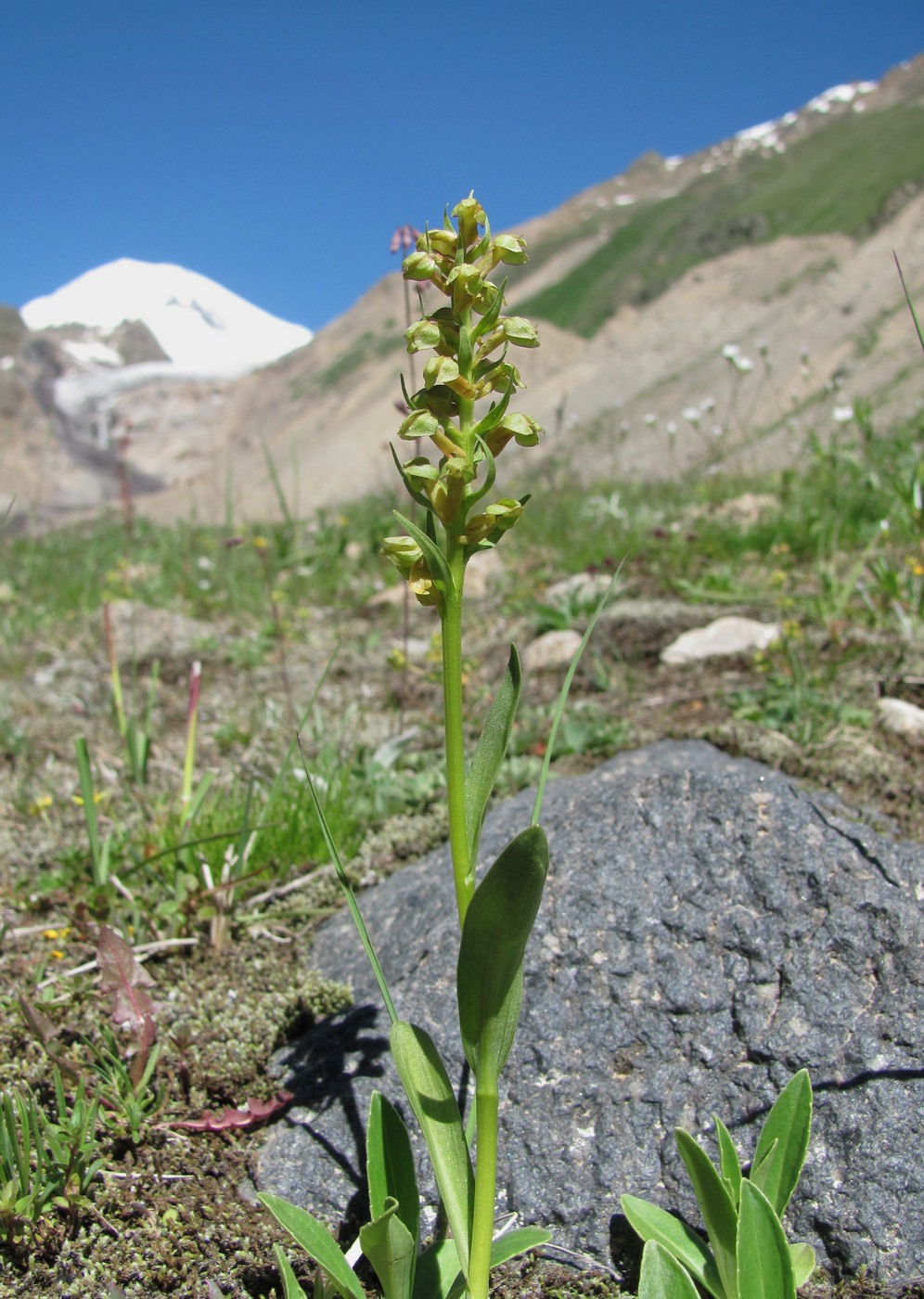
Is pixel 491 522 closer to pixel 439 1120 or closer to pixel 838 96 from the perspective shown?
pixel 439 1120

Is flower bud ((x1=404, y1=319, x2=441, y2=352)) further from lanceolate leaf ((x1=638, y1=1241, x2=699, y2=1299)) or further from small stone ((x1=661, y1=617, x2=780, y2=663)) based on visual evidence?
small stone ((x1=661, y1=617, x2=780, y2=663))

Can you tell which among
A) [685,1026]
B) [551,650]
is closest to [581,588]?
[551,650]

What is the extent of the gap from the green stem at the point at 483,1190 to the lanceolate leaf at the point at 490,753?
34 centimetres

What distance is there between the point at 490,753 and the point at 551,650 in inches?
114

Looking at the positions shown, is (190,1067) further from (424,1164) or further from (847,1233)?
(847,1233)

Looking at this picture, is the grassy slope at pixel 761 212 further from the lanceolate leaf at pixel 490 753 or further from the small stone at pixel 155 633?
the lanceolate leaf at pixel 490 753

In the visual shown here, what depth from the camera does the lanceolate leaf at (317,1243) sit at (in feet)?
4.11

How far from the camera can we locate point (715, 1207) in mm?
Result: 1323

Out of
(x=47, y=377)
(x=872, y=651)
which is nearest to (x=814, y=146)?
(x=47, y=377)

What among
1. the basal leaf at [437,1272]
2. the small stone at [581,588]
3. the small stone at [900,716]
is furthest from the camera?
the small stone at [581,588]

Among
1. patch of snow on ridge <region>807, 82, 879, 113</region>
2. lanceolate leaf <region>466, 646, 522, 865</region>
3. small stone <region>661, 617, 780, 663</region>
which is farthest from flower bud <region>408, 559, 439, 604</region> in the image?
patch of snow on ridge <region>807, 82, 879, 113</region>

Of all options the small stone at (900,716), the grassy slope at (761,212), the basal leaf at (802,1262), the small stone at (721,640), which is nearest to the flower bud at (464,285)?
the basal leaf at (802,1262)

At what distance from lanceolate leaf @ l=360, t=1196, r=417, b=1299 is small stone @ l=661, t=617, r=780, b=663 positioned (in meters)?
2.84

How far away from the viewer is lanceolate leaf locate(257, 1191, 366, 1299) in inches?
49.3
